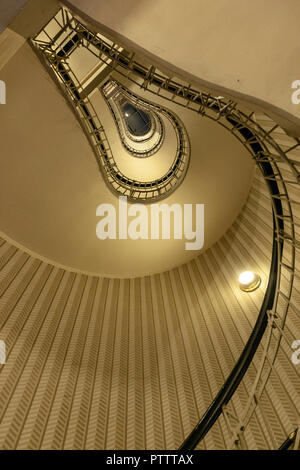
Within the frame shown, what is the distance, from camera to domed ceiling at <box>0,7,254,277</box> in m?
5.30

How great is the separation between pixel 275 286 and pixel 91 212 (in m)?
4.12

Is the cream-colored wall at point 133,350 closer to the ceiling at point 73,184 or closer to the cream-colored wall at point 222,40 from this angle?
the ceiling at point 73,184

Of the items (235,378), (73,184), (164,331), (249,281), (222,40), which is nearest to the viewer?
(222,40)

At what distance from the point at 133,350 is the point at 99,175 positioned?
3.19 m

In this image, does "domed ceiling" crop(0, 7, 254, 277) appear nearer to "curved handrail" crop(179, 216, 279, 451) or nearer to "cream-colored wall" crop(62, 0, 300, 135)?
"cream-colored wall" crop(62, 0, 300, 135)

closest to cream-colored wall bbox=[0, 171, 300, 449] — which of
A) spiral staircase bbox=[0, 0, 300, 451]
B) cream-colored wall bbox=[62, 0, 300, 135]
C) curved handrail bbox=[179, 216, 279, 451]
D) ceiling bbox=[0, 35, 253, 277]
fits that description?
spiral staircase bbox=[0, 0, 300, 451]

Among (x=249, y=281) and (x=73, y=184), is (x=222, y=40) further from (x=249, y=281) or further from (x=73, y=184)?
(x=73, y=184)

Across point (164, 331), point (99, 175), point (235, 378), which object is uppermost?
point (99, 175)

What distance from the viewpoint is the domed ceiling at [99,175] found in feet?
17.4

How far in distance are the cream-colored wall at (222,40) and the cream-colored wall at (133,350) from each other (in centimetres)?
297

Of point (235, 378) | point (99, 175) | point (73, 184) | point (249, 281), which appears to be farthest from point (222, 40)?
point (73, 184)

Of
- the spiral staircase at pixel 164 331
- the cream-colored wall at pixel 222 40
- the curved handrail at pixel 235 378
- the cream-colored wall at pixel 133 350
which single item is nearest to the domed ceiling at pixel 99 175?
the spiral staircase at pixel 164 331

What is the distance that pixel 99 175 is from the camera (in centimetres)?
609

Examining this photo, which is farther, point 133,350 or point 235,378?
point 133,350
